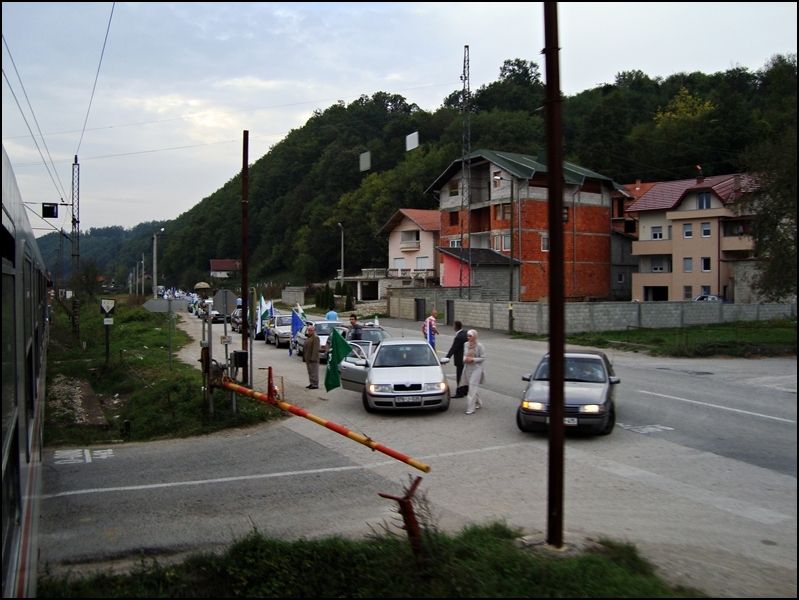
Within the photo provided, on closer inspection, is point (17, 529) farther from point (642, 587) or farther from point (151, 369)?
point (151, 369)

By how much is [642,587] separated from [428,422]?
9065 millimetres

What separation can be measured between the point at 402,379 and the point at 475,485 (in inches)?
215

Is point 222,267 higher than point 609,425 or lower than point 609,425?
higher

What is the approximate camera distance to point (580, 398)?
39.2ft

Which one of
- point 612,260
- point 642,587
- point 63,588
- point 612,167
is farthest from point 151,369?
point 612,167

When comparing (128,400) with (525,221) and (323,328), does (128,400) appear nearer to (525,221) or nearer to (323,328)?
(323,328)

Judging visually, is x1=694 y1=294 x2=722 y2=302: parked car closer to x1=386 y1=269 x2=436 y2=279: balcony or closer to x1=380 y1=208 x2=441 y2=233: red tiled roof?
x1=386 y1=269 x2=436 y2=279: balcony

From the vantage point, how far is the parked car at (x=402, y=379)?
46.7 feet

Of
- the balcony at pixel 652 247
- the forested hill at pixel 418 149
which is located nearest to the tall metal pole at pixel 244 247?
the forested hill at pixel 418 149

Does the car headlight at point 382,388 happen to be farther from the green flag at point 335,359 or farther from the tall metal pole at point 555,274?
the tall metal pole at point 555,274

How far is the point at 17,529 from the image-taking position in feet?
14.4

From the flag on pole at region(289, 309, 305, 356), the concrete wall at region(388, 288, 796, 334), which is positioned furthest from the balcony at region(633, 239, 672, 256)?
the flag on pole at region(289, 309, 305, 356)

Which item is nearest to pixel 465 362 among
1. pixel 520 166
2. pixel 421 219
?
pixel 520 166

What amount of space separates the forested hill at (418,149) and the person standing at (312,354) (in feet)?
80.3
